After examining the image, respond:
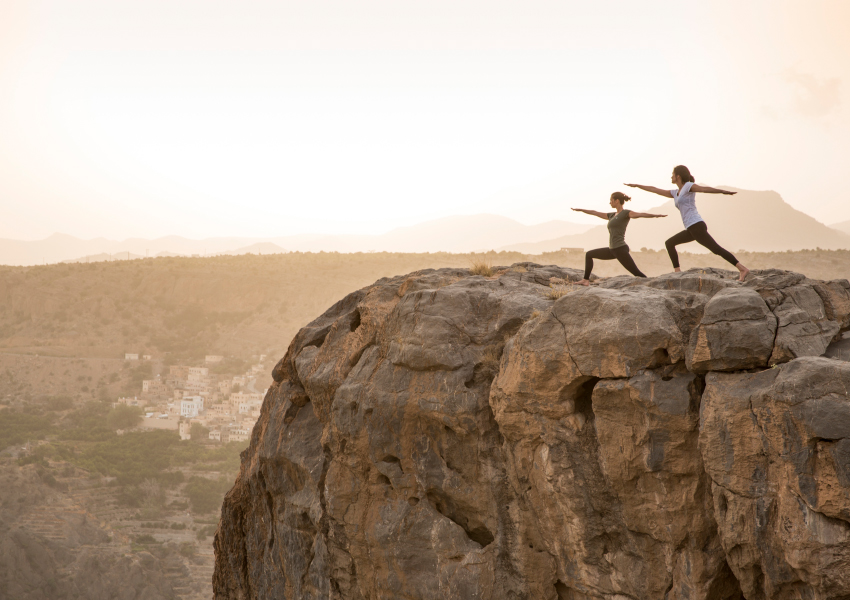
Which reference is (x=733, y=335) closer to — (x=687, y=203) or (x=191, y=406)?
(x=687, y=203)

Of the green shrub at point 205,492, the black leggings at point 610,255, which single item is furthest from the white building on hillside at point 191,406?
the black leggings at point 610,255

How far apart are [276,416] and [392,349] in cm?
273

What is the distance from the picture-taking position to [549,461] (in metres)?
6.81

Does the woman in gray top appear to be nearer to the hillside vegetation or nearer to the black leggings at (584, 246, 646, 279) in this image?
the black leggings at (584, 246, 646, 279)

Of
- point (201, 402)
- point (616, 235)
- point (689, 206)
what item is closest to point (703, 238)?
point (689, 206)

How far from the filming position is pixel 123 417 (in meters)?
51.5

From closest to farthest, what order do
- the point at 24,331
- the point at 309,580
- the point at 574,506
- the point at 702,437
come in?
the point at 702,437 < the point at 574,506 < the point at 309,580 < the point at 24,331

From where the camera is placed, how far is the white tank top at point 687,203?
8258 millimetres

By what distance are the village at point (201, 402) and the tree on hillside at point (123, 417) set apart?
2.12 feet

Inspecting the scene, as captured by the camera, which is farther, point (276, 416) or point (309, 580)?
point (276, 416)

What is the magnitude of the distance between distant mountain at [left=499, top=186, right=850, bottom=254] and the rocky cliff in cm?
11921

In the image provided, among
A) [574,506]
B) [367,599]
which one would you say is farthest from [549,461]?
[367,599]

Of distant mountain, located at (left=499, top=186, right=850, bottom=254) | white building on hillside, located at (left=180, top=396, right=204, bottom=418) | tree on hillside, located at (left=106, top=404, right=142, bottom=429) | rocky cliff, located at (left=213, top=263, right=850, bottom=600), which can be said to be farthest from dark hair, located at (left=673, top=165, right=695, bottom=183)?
distant mountain, located at (left=499, top=186, right=850, bottom=254)

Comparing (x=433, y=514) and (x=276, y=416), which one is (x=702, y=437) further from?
(x=276, y=416)
